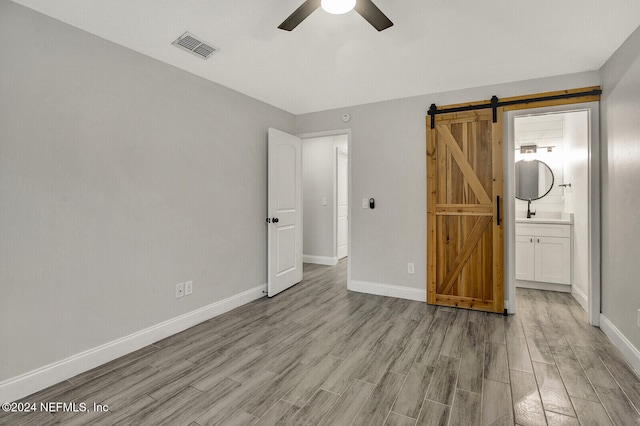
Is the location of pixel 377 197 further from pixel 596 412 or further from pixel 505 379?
pixel 596 412

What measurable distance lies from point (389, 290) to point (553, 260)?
86.7 inches

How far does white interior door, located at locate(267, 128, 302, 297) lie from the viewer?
12.7ft

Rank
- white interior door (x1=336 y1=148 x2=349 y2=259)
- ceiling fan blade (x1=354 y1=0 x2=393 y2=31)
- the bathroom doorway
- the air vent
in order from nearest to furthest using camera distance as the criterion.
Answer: ceiling fan blade (x1=354 y1=0 x2=393 y2=31) → the air vent → the bathroom doorway → white interior door (x1=336 y1=148 x2=349 y2=259)

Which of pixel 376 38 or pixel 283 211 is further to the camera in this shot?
pixel 283 211

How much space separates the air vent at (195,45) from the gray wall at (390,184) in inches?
78.4

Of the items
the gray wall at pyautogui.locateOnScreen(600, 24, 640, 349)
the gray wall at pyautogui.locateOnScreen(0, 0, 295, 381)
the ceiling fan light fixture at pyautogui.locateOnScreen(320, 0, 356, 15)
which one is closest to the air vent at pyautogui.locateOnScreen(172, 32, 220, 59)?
the gray wall at pyautogui.locateOnScreen(0, 0, 295, 381)

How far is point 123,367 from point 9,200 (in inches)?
52.9

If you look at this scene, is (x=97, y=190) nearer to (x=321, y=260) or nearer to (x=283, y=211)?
(x=283, y=211)

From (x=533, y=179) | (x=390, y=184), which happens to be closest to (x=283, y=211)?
(x=390, y=184)

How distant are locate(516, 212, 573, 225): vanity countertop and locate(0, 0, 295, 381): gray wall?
389 centimetres

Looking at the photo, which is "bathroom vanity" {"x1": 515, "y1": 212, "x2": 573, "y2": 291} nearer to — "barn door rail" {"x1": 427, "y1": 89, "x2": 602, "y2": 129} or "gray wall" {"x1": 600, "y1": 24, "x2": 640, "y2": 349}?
"gray wall" {"x1": 600, "y1": 24, "x2": 640, "y2": 349}

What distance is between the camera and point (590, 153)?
9.66 feet

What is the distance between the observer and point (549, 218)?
14.7 ft

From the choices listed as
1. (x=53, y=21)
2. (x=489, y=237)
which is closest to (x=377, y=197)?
(x=489, y=237)
